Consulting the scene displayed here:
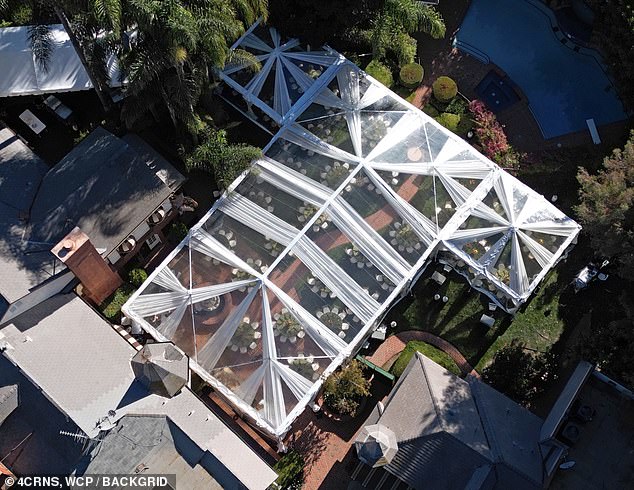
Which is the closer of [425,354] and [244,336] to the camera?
[244,336]

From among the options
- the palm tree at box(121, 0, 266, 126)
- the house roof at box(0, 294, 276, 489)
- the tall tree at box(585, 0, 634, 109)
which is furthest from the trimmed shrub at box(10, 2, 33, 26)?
the tall tree at box(585, 0, 634, 109)

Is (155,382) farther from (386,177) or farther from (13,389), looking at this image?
(386,177)

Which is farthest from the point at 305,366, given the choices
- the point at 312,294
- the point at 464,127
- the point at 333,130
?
the point at 464,127

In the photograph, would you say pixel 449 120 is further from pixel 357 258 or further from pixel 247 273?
pixel 247 273

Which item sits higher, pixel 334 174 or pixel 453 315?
pixel 334 174

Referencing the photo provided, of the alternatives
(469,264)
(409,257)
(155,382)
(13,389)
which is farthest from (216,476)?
(469,264)
